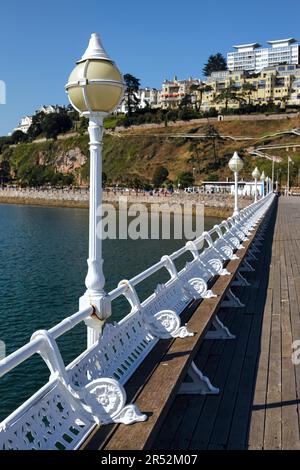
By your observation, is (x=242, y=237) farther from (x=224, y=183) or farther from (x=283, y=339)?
(x=224, y=183)

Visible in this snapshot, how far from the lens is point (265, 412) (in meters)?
4.43

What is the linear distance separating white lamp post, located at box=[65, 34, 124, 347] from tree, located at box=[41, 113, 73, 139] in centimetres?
14251

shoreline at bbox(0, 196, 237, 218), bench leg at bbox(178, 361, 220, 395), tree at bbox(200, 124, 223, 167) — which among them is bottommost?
shoreline at bbox(0, 196, 237, 218)

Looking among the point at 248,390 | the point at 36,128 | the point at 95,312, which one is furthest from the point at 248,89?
the point at 95,312

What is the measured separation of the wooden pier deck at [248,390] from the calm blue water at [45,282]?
420 cm

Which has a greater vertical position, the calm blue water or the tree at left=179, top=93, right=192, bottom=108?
the tree at left=179, top=93, right=192, bottom=108

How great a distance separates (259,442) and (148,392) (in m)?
0.92

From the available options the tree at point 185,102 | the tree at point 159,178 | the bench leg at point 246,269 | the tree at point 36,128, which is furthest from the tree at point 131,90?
the bench leg at point 246,269

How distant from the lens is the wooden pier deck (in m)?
3.96

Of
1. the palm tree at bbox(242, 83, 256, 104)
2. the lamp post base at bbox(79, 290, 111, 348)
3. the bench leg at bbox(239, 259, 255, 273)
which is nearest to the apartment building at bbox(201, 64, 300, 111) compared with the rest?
the palm tree at bbox(242, 83, 256, 104)

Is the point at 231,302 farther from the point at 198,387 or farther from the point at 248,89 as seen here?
the point at 248,89

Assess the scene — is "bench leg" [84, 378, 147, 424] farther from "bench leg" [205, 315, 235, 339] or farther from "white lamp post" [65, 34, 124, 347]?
"bench leg" [205, 315, 235, 339]

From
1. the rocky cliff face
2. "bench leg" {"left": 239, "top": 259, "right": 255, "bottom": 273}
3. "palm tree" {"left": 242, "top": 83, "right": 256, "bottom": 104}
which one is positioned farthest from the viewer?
"palm tree" {"left": 242, "top": 83, "right": 256, "bottom": 104}

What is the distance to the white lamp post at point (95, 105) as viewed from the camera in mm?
4125
